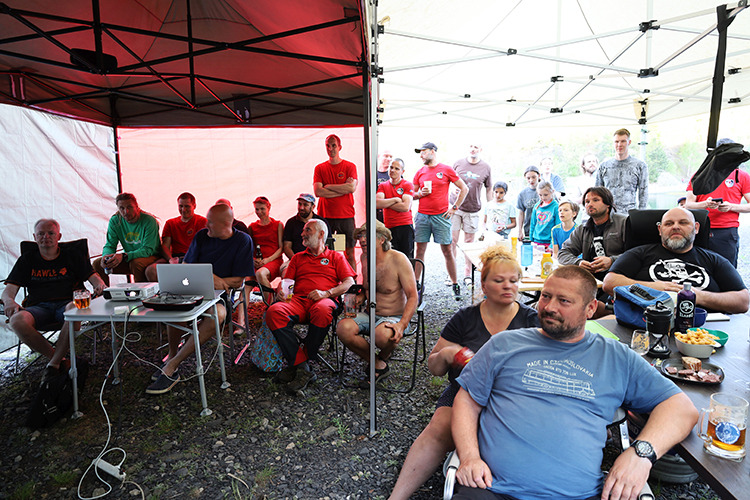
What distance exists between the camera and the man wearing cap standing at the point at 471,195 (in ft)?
20.4

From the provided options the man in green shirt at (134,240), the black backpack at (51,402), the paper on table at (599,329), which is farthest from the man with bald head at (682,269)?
the man in green shirt at (134,240)

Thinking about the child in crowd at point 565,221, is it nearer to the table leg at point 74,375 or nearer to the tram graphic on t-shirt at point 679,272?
the tram graphic on t-shirt at point 679,272

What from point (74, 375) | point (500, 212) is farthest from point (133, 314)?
point (500, 212)

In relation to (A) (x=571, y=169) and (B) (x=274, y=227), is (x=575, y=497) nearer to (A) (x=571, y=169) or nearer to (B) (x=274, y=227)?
(B) (x=274, y=227)

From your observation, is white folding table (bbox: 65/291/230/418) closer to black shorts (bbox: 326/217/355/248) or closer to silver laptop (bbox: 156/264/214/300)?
silver laptop (bbox: 156/264/214/300)

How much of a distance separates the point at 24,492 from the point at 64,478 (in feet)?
0.55

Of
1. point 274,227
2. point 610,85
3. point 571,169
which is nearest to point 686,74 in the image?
point 610,85

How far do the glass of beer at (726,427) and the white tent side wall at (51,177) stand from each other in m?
5.02

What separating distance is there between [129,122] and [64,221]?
1.42 m

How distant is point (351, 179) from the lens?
4.96 m

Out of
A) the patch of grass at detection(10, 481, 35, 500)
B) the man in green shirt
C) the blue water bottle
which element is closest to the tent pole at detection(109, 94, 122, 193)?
the man in green shirt

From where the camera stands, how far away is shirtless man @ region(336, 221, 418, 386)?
324cm

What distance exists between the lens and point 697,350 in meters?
1.88

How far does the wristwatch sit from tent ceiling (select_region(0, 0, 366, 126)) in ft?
8.29
